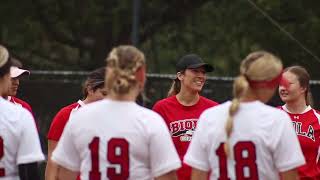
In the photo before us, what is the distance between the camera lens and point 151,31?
18.9 meters

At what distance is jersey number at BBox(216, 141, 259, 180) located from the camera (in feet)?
18.9

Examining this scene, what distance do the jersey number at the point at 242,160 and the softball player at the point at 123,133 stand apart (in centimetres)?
31

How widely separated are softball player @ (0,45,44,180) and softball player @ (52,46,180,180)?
292 millimetres

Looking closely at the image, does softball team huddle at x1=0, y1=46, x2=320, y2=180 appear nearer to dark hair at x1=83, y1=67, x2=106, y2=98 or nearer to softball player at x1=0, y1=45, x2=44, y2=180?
softball player at x1=0, y1=45, x2=44, y2=180

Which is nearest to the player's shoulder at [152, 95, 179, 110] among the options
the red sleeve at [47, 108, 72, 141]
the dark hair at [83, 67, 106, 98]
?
the dark hair at [83, 67, 106, 98]

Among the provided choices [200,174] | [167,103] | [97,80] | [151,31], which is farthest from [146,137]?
[151,31]

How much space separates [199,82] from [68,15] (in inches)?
419

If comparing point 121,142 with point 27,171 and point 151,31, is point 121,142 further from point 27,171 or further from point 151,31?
point 151,31

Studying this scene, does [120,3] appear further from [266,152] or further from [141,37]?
[266,152]

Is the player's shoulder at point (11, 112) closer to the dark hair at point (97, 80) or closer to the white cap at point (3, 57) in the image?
the white cap at point (3, 57)

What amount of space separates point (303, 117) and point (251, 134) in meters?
2.55

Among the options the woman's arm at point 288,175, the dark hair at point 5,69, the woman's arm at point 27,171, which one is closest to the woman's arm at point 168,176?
the woman's arm at point 288,175

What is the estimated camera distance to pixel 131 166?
5.67 metres

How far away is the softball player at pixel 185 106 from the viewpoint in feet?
26.5
